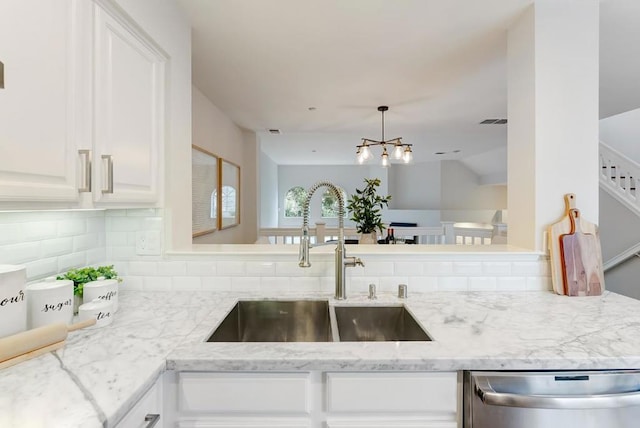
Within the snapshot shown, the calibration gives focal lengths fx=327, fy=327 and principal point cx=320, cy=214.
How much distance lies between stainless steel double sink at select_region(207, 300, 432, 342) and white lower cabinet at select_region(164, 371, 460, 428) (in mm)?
349

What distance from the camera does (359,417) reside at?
93 cm

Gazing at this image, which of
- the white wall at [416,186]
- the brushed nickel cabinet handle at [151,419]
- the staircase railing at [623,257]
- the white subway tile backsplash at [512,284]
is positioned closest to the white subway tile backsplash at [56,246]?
the brushed nickel cabinet handle at [151,419]

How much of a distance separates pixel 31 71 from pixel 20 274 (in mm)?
537

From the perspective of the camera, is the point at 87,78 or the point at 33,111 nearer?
the point at 33,111

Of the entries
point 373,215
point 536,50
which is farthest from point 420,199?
point 536,50

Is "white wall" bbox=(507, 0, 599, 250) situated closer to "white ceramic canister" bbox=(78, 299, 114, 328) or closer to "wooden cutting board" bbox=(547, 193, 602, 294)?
"wooden cutting board" bbox=(547, 193, 602, 294)

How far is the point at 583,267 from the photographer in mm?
1459

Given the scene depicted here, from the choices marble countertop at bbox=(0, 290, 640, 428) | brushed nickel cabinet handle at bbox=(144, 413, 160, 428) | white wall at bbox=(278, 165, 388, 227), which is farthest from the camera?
white wall at bbox=(278, 165, 388, 227)

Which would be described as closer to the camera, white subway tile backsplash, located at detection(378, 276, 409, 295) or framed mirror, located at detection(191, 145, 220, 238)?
white subway tile backsplash, located at detection(378, 276, 409, 295)

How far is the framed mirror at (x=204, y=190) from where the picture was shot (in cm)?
273

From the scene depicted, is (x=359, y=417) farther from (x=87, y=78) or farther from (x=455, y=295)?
(x=87, y=78)

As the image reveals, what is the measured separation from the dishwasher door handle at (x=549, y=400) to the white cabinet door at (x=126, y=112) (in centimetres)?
127

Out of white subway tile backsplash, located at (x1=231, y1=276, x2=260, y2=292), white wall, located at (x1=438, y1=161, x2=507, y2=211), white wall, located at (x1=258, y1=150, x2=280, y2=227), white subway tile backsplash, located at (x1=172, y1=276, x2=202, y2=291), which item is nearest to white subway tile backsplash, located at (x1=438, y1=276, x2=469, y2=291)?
white subway tile backsplash, located at (x1=231, y1=276, x2=260, y2=292)

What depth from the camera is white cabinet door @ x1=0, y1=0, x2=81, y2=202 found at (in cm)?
75
